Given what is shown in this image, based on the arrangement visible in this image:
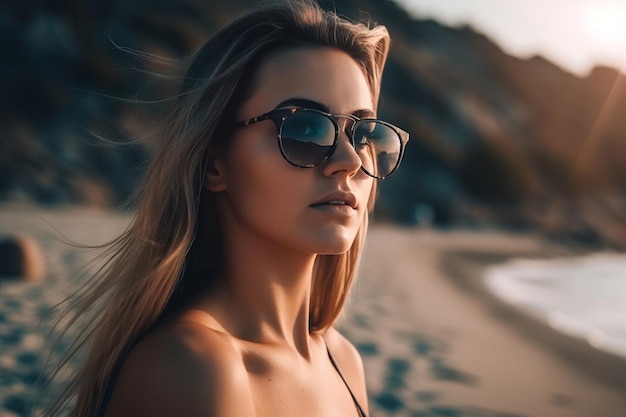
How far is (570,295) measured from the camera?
13.0 m

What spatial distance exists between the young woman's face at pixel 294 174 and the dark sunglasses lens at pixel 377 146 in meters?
0.04

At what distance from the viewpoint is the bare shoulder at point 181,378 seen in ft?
4.28

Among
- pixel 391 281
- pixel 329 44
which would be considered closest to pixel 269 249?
pixel 329 44

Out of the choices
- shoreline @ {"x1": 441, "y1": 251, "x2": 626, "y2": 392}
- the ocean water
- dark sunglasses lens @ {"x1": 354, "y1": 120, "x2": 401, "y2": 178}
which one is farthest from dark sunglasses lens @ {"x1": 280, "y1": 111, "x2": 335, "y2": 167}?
the ocean water

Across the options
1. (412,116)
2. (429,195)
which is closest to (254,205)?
(429,195)

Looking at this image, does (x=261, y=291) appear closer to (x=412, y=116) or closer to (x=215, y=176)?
(x=215, y=176)

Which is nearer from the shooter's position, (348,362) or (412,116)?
(348,362)

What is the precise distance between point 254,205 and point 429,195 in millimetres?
34187

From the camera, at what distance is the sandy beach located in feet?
14.7

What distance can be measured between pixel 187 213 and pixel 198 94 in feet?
0.98

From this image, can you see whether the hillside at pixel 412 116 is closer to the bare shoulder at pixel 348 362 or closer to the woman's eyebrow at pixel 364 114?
the woman's eyebrow at pixel 364 114

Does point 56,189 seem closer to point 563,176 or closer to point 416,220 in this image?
point 416,220

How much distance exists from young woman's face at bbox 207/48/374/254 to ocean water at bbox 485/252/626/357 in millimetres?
6627

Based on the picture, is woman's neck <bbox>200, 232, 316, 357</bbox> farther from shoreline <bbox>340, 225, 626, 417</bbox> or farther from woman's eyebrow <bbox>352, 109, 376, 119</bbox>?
shoreline <bbox>340, 225, 626, 417</bbox>
